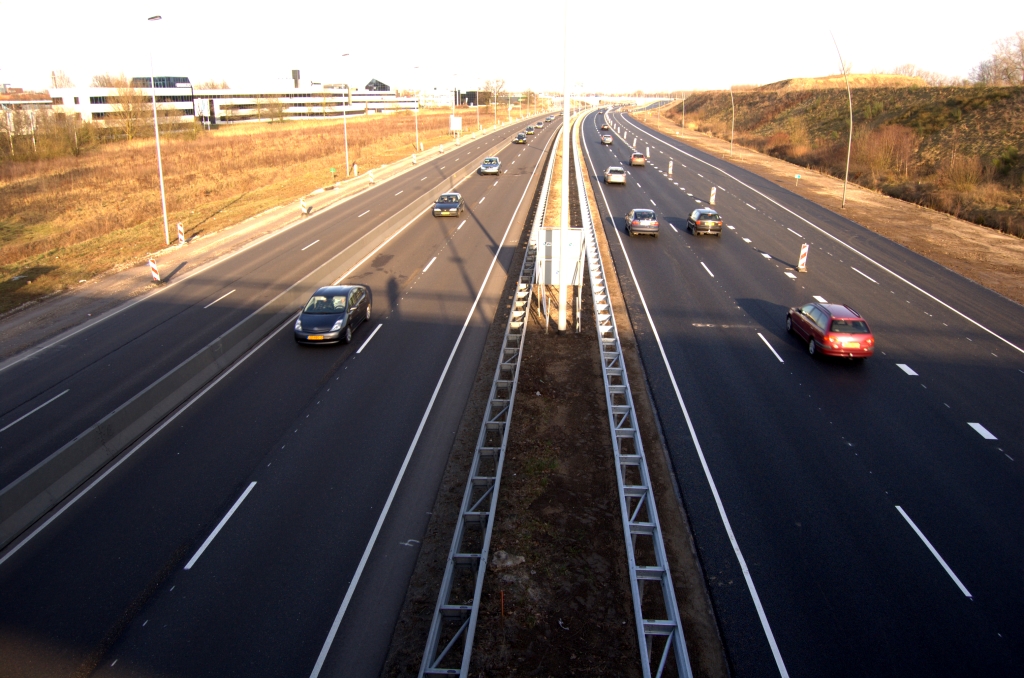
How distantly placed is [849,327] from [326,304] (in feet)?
48.5

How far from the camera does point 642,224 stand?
31438 mm

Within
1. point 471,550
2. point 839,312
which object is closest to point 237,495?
point 471,550

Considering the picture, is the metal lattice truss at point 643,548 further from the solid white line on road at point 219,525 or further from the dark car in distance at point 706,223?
the dark car in distance at point 706,223

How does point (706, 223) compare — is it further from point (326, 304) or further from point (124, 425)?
point (124, 425)

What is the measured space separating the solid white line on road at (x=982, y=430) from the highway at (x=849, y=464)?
56mm

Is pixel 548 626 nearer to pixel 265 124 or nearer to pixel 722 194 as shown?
pixel 722 194

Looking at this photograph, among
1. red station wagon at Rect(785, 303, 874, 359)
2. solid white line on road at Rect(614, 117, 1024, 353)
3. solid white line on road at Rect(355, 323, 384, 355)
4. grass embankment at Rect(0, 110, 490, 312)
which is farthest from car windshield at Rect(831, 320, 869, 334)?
grass embankment at Rect(0, 110, 490, 312)

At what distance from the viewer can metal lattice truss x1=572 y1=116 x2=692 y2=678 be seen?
24.3 feet

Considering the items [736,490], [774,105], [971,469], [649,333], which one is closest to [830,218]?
[649,333]

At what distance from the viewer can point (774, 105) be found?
322 feet

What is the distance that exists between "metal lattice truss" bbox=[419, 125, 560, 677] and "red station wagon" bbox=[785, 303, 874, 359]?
326 inches

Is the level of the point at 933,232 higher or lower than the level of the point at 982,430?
higher

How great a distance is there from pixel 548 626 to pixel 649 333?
1239cm

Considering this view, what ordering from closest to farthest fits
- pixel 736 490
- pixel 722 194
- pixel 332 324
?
1. pixel 736 490
2. pixel 332 324
3. pixel 722 194
